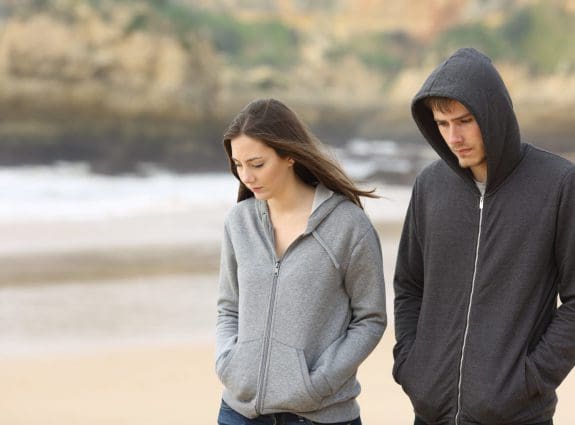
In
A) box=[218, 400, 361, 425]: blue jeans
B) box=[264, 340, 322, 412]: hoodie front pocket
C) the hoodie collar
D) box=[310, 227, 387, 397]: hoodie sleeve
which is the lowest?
box=[218, 400, 361, 425]: blue jeans

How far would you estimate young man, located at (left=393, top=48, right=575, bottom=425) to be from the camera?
2.20 meters

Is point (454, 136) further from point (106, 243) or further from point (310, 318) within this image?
point (106, 243)

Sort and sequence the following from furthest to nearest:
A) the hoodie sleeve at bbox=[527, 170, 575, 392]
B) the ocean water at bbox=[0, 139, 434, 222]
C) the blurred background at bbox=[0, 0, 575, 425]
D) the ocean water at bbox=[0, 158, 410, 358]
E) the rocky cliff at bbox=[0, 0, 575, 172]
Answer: the rocky cliff at bbox=[0, 0, 575, 172]
the ocean water at bbox=[0, 139, 434, 222]
the blurred background at bbox=[0, 0, 575, 425]
the ocean water at bbox=[0, 158, 410, 358]
the hoodie sleeve at bbox=[527, 170, 575, 392]

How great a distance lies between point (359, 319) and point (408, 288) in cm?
16

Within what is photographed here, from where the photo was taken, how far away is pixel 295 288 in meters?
2.33

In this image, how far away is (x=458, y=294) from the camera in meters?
2.29

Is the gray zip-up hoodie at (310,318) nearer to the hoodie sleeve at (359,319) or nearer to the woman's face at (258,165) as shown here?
the hoodie sleeve at (359,319)

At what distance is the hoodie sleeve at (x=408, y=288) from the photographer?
2412mm

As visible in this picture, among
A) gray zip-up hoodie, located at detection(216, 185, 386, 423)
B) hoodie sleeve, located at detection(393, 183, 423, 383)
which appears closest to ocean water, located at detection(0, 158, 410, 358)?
hoodie sleeve, located at detection(393, 183, 423, 383)

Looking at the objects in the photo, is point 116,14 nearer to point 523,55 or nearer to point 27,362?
point 523,55

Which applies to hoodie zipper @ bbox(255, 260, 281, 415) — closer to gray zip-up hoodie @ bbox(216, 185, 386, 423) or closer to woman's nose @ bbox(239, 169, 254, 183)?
gray zip-up hoodie @ bbox(216, 185, 386, 423)

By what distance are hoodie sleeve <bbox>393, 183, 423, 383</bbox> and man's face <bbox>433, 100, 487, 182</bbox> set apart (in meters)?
0.20

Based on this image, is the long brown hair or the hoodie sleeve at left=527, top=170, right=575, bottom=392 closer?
the hoodie sleeve at left=527, top=170, right=575, bottom=392

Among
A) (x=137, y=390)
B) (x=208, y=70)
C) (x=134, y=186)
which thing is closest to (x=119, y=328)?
(x=137, y=390)
